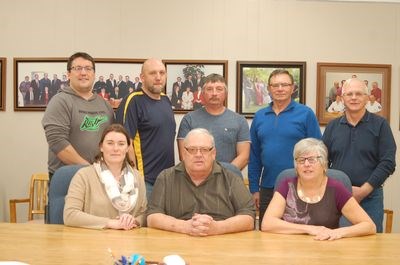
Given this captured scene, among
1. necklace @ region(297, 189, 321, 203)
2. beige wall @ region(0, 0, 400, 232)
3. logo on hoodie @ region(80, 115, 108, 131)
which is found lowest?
necklace @ region(297, 189, 321, 203)

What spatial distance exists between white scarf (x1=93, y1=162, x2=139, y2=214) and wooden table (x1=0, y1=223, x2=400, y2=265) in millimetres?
249

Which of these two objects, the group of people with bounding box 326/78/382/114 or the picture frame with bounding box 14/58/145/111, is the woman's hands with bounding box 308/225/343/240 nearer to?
the group of people with bounding box 326/78/382/114

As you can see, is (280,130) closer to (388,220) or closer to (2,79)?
(388,220)

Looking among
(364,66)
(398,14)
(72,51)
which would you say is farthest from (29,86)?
(398,14)

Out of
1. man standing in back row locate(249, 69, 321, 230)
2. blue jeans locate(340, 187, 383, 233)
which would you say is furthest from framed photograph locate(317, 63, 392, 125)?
blue jeans locate(340, 187, 383, 233)

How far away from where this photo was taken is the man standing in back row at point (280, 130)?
3156 mm

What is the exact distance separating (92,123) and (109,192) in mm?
757

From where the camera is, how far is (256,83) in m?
4.49

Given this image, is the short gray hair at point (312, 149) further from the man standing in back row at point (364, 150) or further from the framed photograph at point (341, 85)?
the framed photograph at point (341, 85)

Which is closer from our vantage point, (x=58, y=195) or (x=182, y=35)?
(x=58, y=195)

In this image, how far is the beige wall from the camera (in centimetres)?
441

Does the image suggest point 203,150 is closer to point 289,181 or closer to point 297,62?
point 289,181

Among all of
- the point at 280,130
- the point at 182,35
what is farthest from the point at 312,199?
the point at 182,35

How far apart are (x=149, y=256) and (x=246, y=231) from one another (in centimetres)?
68
